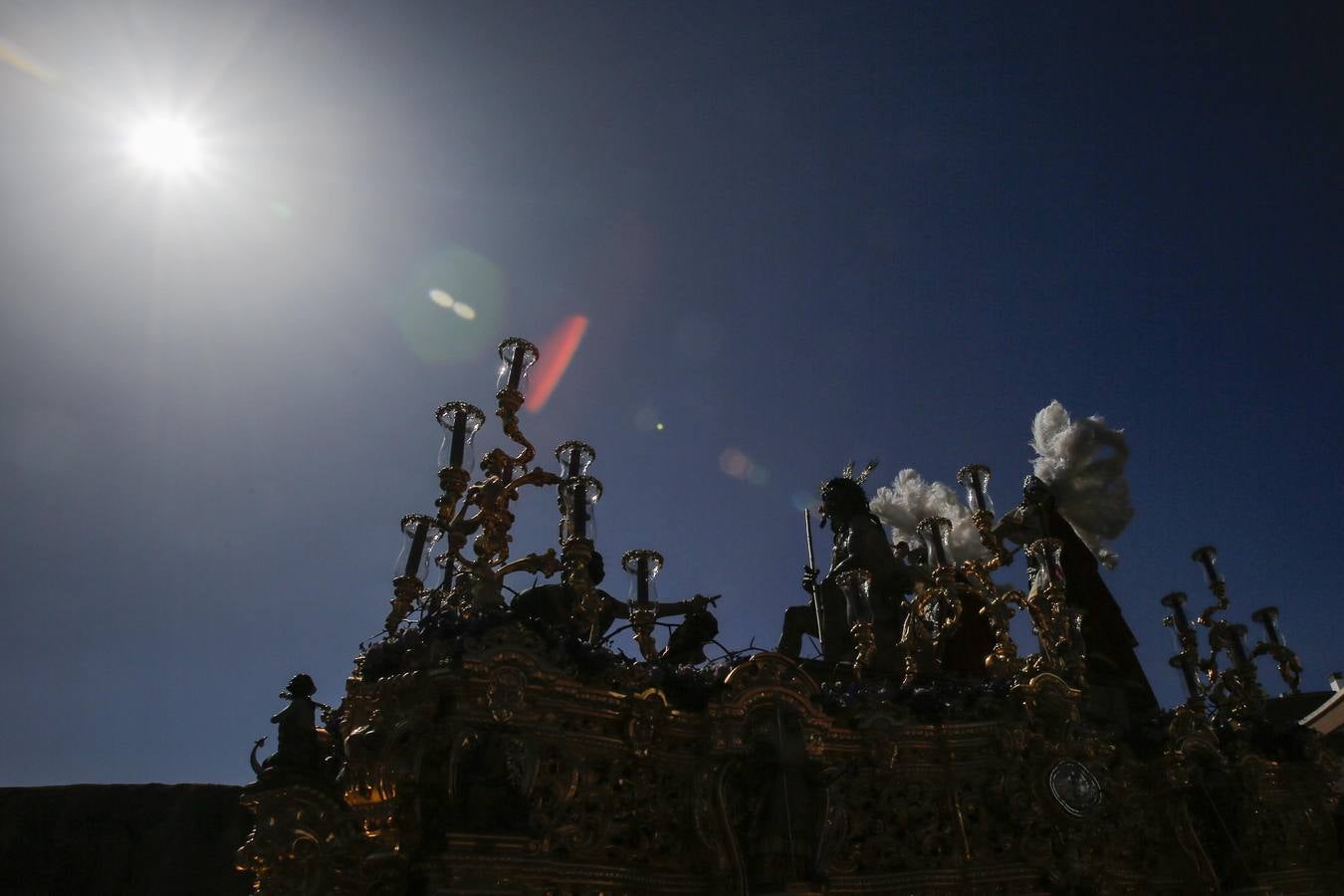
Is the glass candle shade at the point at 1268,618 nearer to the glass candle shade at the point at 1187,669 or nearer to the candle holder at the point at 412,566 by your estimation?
the glass candle shade at the point at 1187,669

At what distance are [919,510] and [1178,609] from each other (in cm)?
574

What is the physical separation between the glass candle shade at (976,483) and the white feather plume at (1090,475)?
7.58 m

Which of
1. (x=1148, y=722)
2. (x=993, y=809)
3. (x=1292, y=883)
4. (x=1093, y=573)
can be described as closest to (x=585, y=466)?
(x=993, y=809)

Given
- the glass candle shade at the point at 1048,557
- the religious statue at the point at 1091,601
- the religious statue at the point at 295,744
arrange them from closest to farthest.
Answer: the religious statue at the point at 295,744 → the glass candle shade at the point at 1048,557 → the religious statue at the point at 1091,601

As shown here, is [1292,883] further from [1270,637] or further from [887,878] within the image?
[887,878]

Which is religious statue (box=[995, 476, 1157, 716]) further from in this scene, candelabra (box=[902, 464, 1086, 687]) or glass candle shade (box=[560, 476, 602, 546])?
glass candle shade (box=[560, 476, 602, 546])

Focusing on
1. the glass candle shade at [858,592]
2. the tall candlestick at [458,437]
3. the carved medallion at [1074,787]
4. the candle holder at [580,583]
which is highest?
the tall candlestick at [458,437]

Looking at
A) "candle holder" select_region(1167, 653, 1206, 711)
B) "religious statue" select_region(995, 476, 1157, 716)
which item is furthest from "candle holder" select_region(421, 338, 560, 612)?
"candle holder" select_region(1167, 653, 1206, 711)

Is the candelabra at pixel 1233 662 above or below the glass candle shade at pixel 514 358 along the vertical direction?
below

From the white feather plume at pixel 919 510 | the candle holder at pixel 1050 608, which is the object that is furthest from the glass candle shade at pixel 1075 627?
the white feather plume at pixel 919 510

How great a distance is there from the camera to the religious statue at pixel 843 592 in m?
12.7

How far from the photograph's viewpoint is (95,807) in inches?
427

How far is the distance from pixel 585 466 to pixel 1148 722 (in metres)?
7.89

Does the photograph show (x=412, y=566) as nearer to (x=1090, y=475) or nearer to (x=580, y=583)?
(x=580, y=583)
